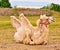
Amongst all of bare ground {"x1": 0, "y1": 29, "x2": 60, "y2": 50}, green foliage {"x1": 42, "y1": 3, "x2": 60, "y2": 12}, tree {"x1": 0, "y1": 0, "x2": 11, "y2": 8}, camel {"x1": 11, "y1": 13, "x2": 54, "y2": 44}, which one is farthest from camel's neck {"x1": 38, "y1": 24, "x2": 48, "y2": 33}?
green foliage {"x1": 42, "y1": 3, "x2": 60, "y2": 12}

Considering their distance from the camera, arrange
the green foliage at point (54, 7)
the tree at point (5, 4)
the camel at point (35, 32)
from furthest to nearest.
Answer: the green foliage at point (54, 7), the tree at point (5, 4), the camel at point (35, 32)

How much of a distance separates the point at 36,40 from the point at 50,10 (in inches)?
638

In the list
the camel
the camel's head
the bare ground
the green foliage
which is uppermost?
the camel's head

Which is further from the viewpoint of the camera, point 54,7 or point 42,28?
point 54,7

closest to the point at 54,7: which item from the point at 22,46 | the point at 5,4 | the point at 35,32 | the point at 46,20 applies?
the point at 5,4

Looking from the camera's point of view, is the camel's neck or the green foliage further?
the green foliage

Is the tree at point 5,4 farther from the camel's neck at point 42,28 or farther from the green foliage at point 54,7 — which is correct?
the camel's neck at point 42,28

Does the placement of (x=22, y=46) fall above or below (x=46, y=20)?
below

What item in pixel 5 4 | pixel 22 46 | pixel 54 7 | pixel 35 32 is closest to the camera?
pixel 22 46

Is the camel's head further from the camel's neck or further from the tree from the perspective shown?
the tree

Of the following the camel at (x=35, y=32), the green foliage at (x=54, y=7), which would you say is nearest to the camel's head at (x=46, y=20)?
the camel at (x=35, y=32)

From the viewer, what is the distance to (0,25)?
1734 centimetres

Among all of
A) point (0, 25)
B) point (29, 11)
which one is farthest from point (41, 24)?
point (29, 11)

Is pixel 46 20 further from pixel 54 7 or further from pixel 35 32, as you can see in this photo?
pixel 54 7
